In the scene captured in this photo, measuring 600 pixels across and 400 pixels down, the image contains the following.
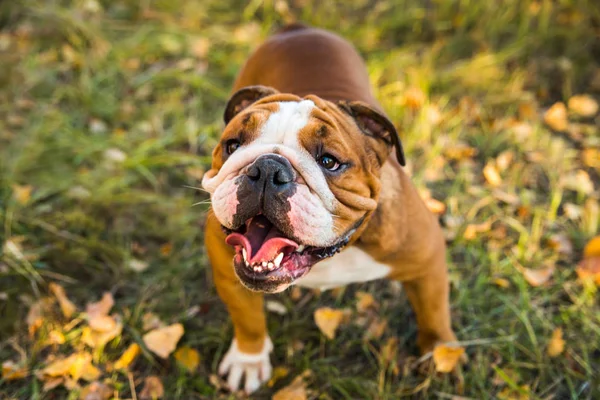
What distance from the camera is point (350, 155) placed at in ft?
7.66

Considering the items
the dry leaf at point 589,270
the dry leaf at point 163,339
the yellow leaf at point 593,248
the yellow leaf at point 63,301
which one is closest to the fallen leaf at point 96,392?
the dry leaf at point 163,339

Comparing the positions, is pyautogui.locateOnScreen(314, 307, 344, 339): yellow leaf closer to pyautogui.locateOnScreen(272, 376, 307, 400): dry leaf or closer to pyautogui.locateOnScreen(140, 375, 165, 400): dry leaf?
pyautogui.locateOnScreen(272, 376, 307, 400): dry leaf

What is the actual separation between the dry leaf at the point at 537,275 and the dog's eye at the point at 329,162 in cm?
176

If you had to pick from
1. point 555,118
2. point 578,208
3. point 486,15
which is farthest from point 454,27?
point 578,208

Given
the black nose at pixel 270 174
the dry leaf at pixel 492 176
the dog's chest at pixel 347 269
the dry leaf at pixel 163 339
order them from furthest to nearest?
1. the dry leaf at pixel 492 176
2. the dry leaf at pixel 163 339
3. the dog's chest at pixel 347 269
4. the black nose at pixel 270 174

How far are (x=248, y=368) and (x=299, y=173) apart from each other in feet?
4.00

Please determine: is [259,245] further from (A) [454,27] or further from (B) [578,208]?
(A) [454,27]

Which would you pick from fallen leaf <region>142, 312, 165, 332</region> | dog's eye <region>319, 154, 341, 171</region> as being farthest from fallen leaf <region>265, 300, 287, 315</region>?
dog's eye <region>319, 154, 341, 171</region>

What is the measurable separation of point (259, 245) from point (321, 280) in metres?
0.55

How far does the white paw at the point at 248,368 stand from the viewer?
2988 millimetres

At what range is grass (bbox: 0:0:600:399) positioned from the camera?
3.18 metres

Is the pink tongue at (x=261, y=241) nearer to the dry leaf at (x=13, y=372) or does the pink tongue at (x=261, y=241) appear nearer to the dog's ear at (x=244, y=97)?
the dog's ear at (x=244, y=97)

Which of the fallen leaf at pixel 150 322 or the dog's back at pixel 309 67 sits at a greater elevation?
the dog's back at pixel 309 67

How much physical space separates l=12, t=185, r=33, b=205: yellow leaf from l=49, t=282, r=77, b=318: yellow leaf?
2.31 ft
